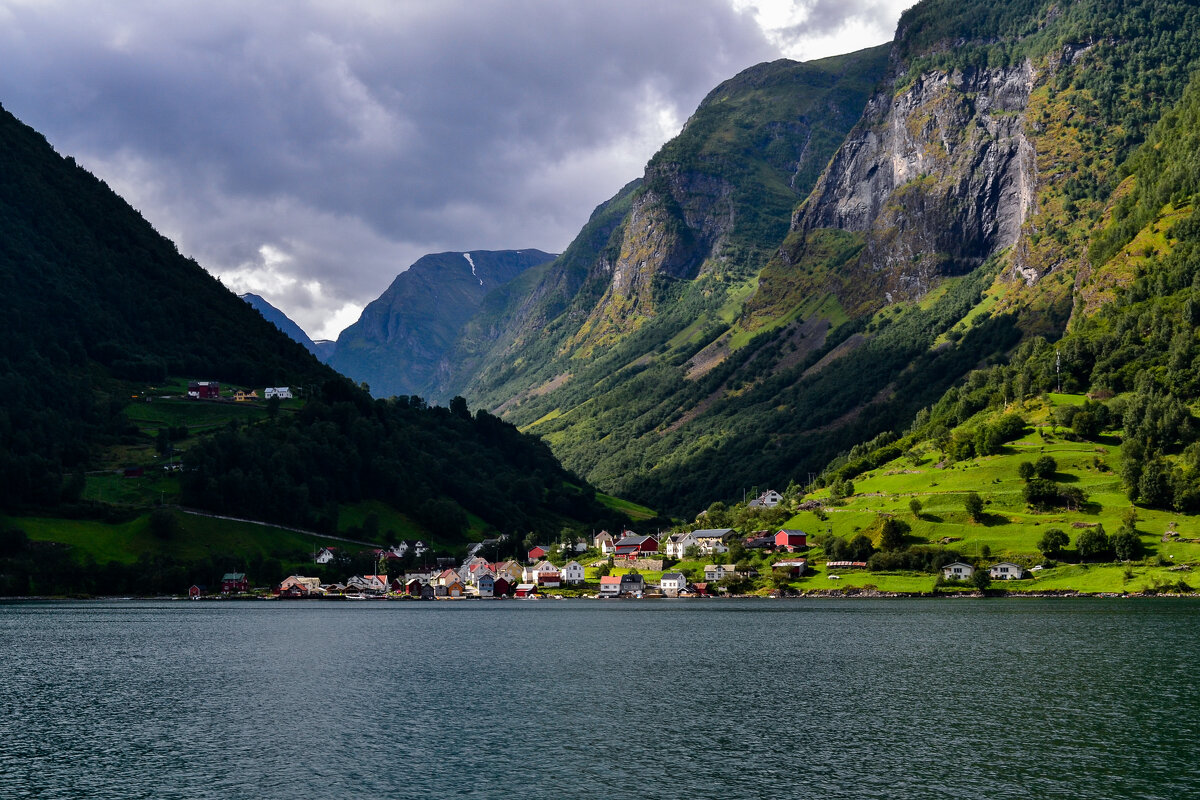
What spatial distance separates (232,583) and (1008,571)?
133585mm

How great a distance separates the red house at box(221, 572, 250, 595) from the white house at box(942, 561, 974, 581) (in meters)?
123

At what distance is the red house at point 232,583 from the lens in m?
183

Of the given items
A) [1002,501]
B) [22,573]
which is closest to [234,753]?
[22,573]

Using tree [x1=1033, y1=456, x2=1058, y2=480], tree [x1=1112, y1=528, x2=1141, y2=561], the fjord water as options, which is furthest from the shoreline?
tree [x1=1033, y1=456, x2=1058, y2=480]

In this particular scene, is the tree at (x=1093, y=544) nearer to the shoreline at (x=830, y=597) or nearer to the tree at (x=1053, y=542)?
the tree at (x=1053, y=542)

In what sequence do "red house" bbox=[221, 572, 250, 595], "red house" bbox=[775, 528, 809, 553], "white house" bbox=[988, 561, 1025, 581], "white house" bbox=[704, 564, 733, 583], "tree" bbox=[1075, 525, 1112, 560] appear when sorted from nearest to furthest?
"tree" bbox=[1075, 525, 1112, 560], "white house" bbox=[988, 561, 1025, 581], "red house" bbox=[221, 572, 250, 595], "red house" bbox=[775, 528, 809, 553], "white house" bbox=[704, 564, 733, 583]

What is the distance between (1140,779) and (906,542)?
431 ft

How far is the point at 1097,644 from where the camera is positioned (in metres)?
88.1

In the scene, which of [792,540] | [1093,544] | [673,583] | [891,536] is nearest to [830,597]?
[891,536]

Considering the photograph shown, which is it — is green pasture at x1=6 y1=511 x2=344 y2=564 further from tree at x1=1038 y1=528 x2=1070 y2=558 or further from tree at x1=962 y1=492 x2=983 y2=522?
tree at x1=1038 y1=528 x2=1070 y2=558

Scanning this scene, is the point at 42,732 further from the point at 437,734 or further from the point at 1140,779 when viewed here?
the point at 1140,779

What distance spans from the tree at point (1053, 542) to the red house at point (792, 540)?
143 ft

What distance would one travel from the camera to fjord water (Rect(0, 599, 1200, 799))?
4462 cm

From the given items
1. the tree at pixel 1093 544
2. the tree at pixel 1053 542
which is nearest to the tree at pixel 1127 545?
the tree at pixel 1093 544
